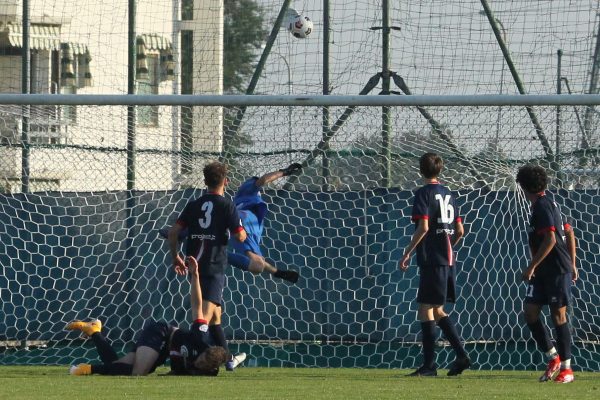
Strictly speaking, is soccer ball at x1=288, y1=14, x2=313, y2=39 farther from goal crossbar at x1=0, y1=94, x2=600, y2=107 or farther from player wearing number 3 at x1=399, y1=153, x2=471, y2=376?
player wearing number 3 at x1=399, y1=153, x2=471, y2=376

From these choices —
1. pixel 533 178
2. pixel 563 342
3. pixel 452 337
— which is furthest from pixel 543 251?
pixel 452 337

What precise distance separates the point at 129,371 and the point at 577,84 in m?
5.75

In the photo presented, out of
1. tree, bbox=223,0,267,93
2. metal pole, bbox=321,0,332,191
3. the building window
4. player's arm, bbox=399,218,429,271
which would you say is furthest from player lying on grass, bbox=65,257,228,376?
the building window

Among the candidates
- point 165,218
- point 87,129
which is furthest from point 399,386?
point 87,129

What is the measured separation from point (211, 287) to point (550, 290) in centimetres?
276

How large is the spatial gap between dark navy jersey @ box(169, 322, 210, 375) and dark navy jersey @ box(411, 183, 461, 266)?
6.49ft

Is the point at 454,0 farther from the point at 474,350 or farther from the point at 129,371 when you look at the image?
the point at 129,371

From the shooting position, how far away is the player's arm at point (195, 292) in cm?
1084

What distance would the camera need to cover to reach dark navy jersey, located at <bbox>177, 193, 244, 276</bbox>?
11078 millimetres

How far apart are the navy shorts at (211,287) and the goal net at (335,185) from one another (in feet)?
8.16

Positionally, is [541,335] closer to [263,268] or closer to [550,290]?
[550,290]

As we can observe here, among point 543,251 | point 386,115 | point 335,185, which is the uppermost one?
point 386,115

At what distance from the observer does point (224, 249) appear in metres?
11.2

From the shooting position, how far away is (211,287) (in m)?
11.1
